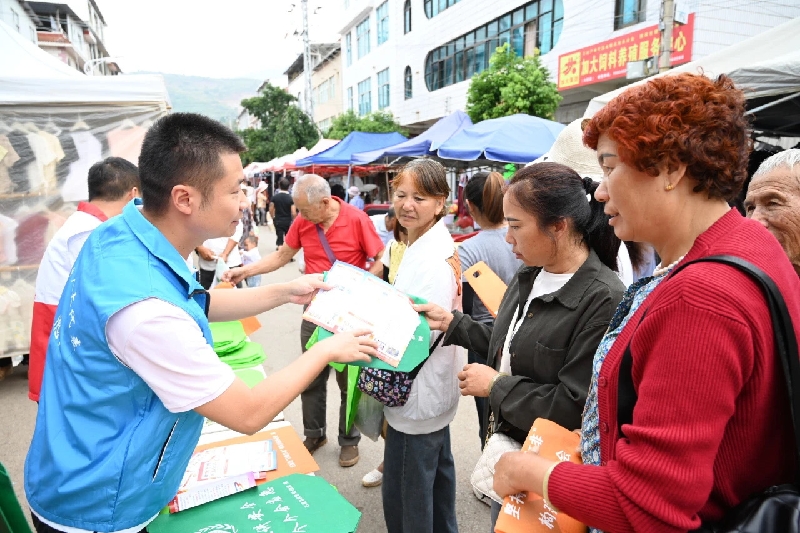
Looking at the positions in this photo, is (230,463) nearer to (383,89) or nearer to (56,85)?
(56,85)

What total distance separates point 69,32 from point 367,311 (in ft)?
186

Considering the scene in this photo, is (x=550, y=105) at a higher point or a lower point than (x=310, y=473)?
A: higher

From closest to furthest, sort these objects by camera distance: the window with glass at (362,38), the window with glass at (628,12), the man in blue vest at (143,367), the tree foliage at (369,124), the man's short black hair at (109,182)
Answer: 1. the man in blue vest at (143,367)
2. the man's short black hair at (109,182)
3. the window with glass at (628,12)
4. the tree foliage at (369,124)
5. the window with glass at (362,38)

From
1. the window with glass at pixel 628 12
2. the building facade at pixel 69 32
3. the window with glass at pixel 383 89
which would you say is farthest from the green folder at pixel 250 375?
the building facade at pixel 69 32

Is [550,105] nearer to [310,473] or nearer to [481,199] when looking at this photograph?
[481,199]

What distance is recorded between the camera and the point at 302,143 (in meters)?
29.8

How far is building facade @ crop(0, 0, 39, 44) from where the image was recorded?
2819 centimetres

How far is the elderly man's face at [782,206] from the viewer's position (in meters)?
1.63

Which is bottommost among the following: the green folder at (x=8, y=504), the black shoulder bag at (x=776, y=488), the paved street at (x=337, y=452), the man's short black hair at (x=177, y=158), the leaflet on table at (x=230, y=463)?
the paved street at (x=337, y=452)

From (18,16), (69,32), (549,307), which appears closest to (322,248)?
(549,307)

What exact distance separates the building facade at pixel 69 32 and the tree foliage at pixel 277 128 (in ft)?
35.3

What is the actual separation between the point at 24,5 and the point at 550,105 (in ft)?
150

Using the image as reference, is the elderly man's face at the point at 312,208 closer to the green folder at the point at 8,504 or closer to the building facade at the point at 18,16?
the green folder at the point at 8,504

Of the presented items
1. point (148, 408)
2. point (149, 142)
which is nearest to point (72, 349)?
point (148, 408)
